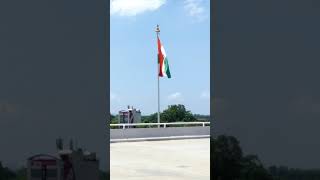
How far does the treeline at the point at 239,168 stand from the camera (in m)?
7.64

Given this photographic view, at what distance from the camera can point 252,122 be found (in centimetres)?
761

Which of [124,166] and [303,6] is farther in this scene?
[124,166]

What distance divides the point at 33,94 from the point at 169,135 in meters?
16.7

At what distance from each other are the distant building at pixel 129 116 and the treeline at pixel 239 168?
17822mm

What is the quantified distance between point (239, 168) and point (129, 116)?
17.9 m

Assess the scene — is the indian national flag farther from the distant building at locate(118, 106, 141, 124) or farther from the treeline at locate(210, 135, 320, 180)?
the treeline at locate(210, 135, 320, 180)

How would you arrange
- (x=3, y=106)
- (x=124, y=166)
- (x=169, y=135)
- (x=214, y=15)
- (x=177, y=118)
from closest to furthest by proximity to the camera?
(x=3, y=106)
(x=214, y=15)
(x=124, y=166)
(x=169, y=135)
(x=177, y=118)

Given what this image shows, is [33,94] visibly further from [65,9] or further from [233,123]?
[233,123]

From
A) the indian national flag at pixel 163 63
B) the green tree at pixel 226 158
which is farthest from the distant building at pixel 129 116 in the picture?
the green tree at pixel 226 158

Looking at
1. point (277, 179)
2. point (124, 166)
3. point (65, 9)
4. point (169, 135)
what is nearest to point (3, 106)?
point (65, 9)

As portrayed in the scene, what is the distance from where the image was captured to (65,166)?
7102 mm

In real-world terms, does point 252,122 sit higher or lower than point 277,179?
higher

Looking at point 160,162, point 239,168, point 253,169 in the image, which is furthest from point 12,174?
point 160,162

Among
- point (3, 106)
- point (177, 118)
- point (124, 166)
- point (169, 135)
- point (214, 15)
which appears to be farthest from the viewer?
point (177, 118)
